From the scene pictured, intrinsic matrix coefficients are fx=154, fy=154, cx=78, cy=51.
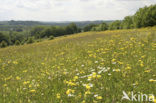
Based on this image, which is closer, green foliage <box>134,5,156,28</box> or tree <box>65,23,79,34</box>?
green foliage <box>134,5,156,28</box>

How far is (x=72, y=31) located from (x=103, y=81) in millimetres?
114981

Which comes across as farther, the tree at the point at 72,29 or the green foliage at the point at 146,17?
the tree at the point at 72,29

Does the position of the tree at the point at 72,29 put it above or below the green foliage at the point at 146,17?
below

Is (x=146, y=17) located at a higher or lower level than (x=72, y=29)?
higher

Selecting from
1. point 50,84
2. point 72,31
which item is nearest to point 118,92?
point 50,84

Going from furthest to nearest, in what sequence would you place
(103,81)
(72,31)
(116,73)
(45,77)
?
(72,31) < (45,77) < (116,73) < (103,81)

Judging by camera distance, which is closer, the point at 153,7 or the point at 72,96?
the point at 72,96

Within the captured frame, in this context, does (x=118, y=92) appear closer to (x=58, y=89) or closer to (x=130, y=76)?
(x=130, y=76)

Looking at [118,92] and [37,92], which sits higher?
[118,92]

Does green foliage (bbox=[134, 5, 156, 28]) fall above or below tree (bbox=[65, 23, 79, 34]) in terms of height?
above

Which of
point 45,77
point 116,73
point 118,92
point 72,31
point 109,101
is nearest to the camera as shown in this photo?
point 109,101

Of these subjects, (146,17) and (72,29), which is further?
(72,29)

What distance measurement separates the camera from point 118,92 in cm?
353

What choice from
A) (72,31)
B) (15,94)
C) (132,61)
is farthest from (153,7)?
(72,31)
